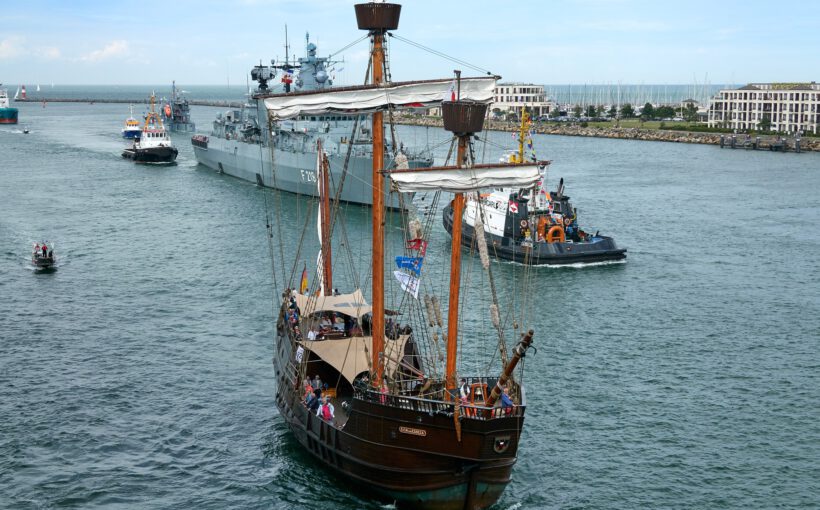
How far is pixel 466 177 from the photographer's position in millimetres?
29406

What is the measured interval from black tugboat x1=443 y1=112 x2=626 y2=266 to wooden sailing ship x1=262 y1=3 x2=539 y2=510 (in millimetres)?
29726

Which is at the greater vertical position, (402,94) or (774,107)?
(774,107)

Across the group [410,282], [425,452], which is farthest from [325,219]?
[425,452]

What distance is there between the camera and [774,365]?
141 feet

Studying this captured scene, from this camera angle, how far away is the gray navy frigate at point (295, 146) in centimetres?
8556

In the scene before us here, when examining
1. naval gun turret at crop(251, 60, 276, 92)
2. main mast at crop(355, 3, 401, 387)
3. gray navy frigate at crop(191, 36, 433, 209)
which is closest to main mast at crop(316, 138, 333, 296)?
main mast at crop(355, 3, 401, 387)

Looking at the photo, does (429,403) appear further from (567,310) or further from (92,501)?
(567,310)

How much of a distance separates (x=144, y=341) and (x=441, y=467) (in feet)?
76.7

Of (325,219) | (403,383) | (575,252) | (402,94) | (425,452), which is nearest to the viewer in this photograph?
(425,452)

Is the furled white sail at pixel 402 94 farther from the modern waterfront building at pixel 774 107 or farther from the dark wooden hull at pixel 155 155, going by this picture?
the modern waterfront building at pixel 774 107

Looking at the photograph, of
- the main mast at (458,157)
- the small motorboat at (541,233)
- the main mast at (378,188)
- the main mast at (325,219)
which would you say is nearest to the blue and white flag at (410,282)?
the main mast at (378,188)

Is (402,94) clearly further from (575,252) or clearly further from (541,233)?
(541,233)

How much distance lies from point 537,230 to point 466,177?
37492mm

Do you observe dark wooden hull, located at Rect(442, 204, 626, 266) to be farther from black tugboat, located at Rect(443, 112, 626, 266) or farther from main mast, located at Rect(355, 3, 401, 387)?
main mast, located at Rect(355, 3, 401, 387)
